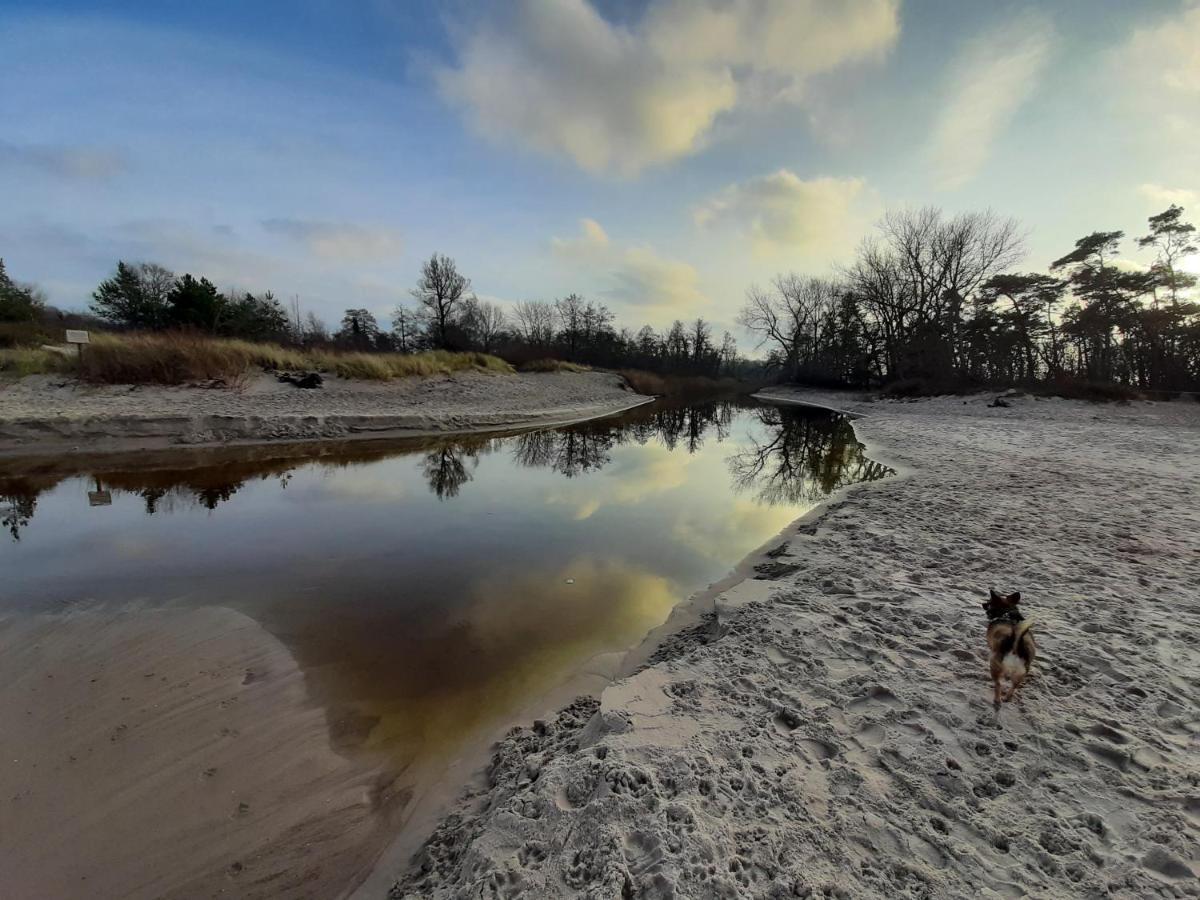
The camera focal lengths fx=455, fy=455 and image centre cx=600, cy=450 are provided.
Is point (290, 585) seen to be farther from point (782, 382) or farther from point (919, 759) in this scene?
point (782, 382)

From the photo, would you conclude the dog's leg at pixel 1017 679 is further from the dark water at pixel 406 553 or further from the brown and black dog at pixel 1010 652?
the dark water at pixel 406 553

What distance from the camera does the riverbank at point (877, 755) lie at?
1926 millimetres

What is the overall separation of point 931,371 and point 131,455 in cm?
4587

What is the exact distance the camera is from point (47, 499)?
27.1 feet

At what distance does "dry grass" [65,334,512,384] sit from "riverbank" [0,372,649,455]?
2.17 feet

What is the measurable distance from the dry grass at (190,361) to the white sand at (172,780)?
1726 cm

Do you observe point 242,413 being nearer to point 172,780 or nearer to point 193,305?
point 172,780

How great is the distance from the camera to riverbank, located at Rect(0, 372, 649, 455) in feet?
40.6

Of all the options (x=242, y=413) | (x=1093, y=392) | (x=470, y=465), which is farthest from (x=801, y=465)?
(x=1093, y=392)

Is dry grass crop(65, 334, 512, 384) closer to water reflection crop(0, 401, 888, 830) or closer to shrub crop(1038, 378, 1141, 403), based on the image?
water reflection crop(0, 401, 888, 830)

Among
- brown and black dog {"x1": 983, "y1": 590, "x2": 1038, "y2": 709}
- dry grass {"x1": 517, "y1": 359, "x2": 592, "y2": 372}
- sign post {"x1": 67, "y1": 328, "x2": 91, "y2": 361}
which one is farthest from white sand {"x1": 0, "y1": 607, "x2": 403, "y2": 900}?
dry grass {"x1": 517, "y1": 359, "x2": 592, "y2": 372}

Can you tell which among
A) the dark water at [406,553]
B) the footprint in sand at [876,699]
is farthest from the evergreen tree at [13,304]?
the footprint in sand at [876,699]

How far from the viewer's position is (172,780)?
2734mm

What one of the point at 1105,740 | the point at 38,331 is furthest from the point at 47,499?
the point at 38,331
